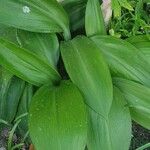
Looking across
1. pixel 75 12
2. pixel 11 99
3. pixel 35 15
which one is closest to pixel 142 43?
pixel 75 12

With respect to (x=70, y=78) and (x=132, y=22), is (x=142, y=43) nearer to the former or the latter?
(x=132, y=22)

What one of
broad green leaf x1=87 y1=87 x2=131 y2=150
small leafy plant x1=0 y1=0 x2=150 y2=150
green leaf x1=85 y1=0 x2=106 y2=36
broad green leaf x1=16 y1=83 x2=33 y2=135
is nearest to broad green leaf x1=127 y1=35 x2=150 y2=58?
small leafy plant x1=0 y1=0 x2=150 y2=150

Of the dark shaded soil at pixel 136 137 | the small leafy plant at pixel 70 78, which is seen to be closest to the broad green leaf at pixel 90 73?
the small leafy plant at pixel 70 78

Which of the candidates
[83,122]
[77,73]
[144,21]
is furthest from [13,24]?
[144,21]

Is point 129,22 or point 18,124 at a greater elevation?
point 129,22

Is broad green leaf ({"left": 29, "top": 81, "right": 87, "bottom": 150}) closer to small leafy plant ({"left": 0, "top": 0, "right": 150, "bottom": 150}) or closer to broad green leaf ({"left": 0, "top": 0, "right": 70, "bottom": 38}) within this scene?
small leafy plant ({"left": 0, "top": 0, "right": 150, "bottom": 150})

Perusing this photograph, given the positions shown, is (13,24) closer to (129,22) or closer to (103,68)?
(103,68)
